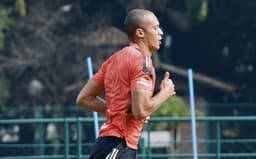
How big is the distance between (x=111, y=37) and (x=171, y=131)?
7.85 m

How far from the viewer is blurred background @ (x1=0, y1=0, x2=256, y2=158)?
91.2 ft

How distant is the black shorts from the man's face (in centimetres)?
72

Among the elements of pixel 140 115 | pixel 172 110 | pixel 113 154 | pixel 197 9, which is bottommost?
pixel 113 154

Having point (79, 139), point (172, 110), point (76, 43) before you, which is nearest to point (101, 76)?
point (79, 139)

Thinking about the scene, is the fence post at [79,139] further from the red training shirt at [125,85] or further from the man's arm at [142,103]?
the man's arm at [142,103]

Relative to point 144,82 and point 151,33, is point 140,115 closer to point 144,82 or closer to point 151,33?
point 144,82

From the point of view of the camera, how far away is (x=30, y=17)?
2806 centimetres

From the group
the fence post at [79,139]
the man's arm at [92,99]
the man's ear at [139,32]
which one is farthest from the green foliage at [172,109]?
the man's ear at [139,32]

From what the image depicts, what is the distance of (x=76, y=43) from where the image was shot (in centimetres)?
2839

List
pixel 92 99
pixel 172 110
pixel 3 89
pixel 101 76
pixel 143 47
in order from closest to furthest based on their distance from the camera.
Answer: pixel 143 47 < pixel 101 76 < pixel 92 99 < pixel 172 110 < pixel 3 89

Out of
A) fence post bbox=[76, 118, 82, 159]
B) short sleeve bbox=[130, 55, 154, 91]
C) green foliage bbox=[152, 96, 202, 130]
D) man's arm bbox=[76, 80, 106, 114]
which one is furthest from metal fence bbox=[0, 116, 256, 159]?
short sleeve bbox=[130, 55, 154, 91]

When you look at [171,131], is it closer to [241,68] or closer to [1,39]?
[1,39]

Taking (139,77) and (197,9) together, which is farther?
(197,9)

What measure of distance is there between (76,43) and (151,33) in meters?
21.1
